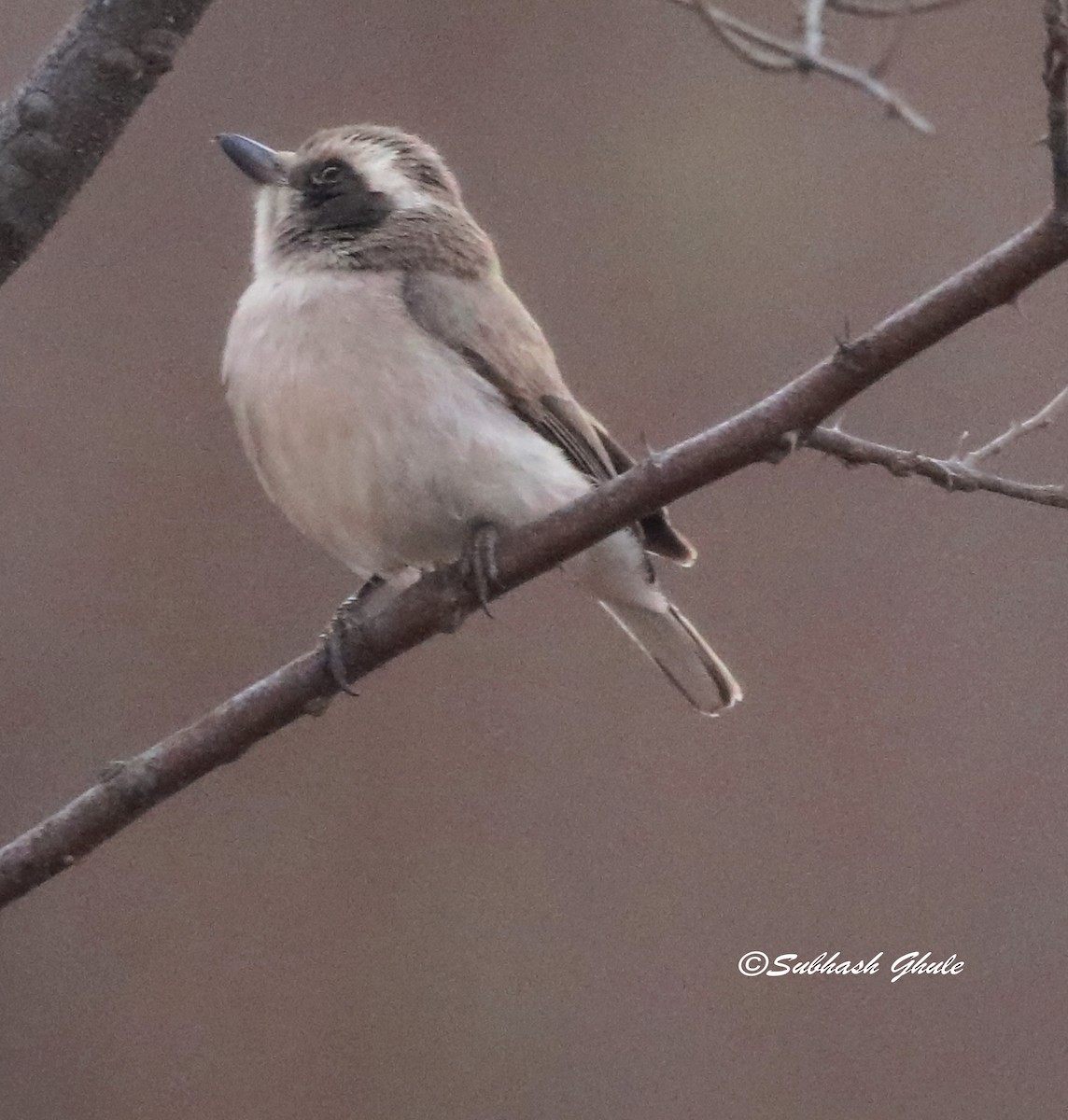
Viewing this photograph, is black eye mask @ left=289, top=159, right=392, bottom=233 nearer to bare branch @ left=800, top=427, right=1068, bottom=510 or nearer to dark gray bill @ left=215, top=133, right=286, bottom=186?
dark gray bill @ left=215, top=133, right=286, bottom=186

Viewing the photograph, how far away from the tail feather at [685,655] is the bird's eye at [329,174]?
0.79 meters

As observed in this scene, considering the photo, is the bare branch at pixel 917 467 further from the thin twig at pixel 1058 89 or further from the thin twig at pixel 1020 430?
the thin twig at pixel 1058 89

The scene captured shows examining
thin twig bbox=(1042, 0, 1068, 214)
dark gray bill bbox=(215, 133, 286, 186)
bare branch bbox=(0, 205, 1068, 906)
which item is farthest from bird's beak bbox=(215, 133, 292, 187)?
thin twig bbox=(1042, 0, 1068, 214)

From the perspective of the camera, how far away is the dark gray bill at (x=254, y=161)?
2.42 metres

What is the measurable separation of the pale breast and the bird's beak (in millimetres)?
274

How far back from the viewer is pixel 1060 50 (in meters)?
1.31

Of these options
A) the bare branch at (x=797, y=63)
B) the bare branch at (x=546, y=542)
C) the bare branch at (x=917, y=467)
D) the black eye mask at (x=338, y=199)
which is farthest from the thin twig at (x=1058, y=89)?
the black eye mask at (x=338, y=199)

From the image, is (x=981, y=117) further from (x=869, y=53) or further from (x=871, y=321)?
(x=871, y=321)

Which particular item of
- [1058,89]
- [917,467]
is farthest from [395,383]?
[1058,89]

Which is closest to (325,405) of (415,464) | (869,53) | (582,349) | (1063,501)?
(415,464)

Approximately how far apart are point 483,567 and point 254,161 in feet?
→ 2.80

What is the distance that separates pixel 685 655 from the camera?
257 centimetres

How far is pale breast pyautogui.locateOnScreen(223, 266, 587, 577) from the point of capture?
83.4 inches

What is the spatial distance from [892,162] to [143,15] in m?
2.82
